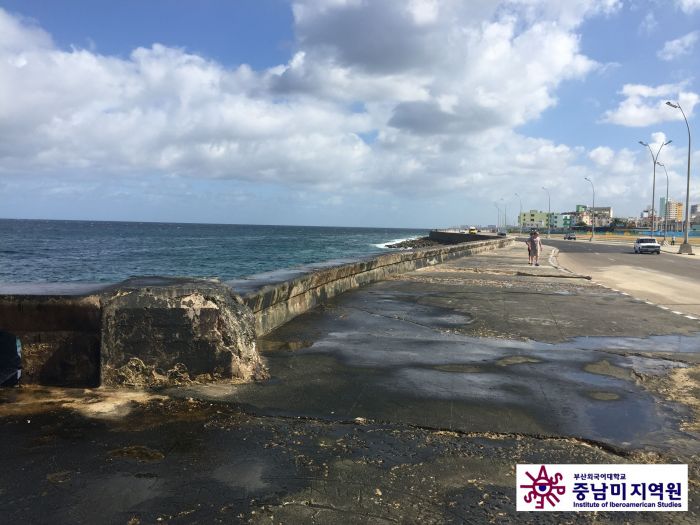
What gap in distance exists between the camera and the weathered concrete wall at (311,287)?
6.86 m

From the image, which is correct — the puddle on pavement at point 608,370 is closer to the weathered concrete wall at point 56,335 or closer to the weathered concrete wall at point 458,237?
the weathered concrete wall at point 56,335

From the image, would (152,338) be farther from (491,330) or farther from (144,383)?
(491,330)

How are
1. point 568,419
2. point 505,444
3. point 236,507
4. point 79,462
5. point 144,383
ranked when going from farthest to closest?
1. point 144,383
2. point 568,419
3. point 505,444
4. point 79,462
5. point 236,507

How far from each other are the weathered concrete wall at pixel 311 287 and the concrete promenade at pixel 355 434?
17.8 inches

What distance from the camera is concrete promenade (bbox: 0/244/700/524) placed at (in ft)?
9.02

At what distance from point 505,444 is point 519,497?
2.28ft

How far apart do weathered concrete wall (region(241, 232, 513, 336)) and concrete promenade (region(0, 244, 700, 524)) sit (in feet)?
1.48

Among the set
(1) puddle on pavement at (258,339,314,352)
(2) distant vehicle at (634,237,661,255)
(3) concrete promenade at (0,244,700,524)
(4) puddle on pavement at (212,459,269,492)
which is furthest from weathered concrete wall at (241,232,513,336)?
(2) distant vehicle at (634,237,661,255)

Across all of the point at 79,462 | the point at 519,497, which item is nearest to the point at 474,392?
the point at 519,497

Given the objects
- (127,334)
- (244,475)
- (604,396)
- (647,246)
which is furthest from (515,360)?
(647,246)

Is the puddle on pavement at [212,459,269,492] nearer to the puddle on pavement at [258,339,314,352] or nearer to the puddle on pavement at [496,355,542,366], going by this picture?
the puddle on pavement at [258,339,314,352]

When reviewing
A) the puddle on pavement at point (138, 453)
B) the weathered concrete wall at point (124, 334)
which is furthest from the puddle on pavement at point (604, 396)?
the puddle on pavement at point (138, 453)

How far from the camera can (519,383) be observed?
199 inches

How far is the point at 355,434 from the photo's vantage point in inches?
145
